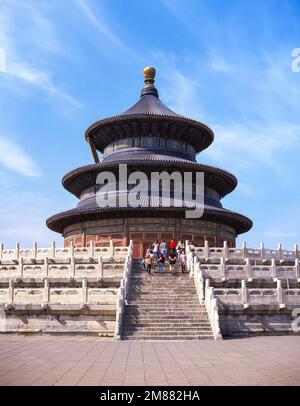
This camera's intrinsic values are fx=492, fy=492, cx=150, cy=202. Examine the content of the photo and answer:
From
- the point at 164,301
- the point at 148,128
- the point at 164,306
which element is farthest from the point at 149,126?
the point at 164,306

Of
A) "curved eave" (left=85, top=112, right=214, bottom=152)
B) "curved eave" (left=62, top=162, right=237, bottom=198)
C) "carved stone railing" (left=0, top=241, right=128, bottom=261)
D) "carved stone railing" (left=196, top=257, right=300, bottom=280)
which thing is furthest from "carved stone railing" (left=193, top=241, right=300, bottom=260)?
"curved eave" (left=85, top=112, right=214, bottom=152)

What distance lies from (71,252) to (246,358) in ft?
55.1

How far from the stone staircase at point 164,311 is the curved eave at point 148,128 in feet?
75.3

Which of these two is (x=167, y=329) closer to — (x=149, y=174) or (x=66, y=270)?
(x=66, y=270)

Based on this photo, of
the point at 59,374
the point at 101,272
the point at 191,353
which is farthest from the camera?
the point at 101,272

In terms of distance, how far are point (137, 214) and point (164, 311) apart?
20.0 metres

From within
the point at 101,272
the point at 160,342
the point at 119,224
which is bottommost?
the point at 160,342

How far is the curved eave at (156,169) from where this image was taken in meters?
42.2

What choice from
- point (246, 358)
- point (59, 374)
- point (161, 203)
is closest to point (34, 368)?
point (59, 374)

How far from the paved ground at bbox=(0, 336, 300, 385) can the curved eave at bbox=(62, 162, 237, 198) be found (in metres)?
25.1

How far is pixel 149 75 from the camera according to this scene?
5441cm

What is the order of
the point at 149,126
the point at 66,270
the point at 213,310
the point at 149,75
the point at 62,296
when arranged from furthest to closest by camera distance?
the point at 149,75
the point at 149,126
the point at 66,270
the point at 62,296
the point at 213,310
